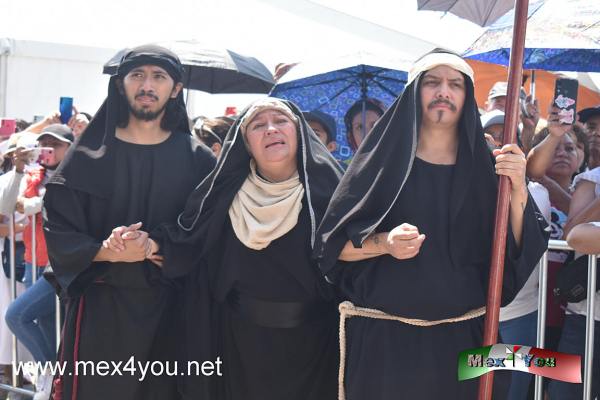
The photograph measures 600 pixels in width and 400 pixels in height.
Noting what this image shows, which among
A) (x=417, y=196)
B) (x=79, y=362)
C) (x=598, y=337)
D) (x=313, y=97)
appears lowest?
(x=79, y=362)

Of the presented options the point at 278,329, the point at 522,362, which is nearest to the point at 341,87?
the point at 278,329

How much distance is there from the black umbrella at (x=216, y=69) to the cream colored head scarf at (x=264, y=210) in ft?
8.67

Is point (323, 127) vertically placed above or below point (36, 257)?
above

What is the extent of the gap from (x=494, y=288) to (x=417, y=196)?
50 centimetres

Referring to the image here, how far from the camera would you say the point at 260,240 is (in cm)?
363

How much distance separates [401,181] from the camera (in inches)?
124

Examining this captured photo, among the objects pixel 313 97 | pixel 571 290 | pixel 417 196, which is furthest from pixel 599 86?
pixel 417 196

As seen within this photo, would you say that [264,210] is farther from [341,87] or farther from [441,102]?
[341,87]

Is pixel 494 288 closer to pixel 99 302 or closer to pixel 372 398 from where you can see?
pixel 372 398

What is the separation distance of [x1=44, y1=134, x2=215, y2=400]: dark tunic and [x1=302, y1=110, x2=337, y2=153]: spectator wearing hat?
1.50 meters

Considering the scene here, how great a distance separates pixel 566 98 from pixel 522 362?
1.20 m
